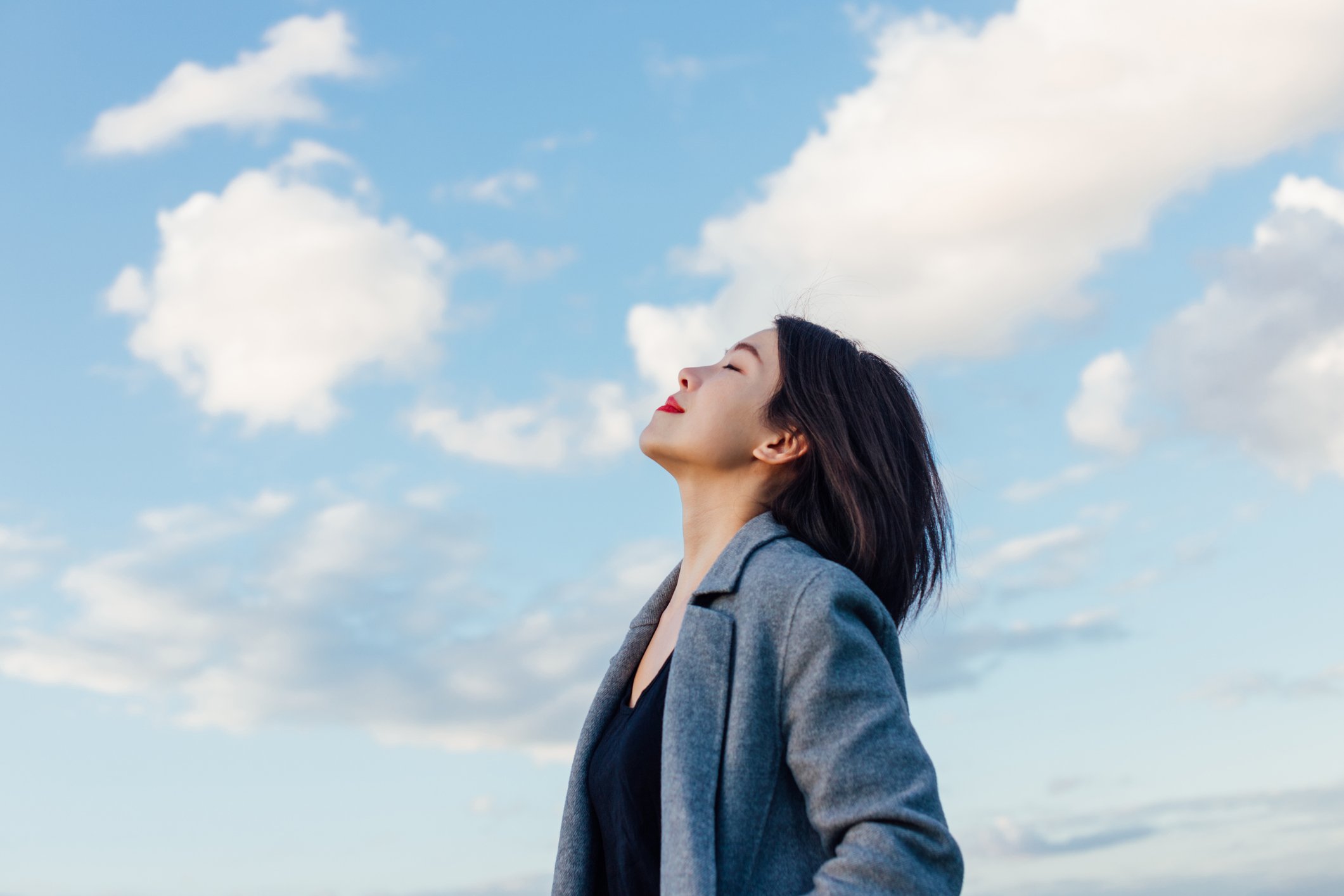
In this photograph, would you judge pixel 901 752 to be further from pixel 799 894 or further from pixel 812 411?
pixel 812 411

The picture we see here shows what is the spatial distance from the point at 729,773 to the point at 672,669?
418mm

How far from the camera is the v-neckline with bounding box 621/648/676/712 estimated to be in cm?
452

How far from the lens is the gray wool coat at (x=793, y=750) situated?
3.61m

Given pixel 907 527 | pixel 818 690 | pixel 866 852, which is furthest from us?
pixel 907 527

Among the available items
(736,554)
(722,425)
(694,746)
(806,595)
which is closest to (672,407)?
(722,425)

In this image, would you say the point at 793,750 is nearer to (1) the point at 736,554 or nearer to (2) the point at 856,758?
(2) the point at 856,758

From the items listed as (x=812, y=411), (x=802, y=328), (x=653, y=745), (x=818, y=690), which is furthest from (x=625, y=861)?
(x=802, y=328)

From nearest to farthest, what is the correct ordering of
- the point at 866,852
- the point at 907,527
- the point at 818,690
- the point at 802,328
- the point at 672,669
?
1. the point at 866,852
2. the point at 818,690
3. the point at 672,669
4. the point at 907,527
5. the point at 802,328

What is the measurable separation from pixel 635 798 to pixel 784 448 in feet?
4.58

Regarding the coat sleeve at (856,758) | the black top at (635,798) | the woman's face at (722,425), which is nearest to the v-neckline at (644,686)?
the black top at (635,798)

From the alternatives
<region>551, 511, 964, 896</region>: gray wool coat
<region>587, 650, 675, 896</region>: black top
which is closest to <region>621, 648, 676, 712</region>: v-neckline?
<region>587, 650, 675, 896</region>: black top

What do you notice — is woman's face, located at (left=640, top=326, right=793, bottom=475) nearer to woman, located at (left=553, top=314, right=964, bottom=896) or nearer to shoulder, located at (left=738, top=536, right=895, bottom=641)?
woman, located at (left=553, top=314, right=964, bottom=896)

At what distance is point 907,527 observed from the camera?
4.56m

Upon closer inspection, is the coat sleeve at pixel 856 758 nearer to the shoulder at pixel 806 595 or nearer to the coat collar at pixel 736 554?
the shoulder at pixel 806 595
